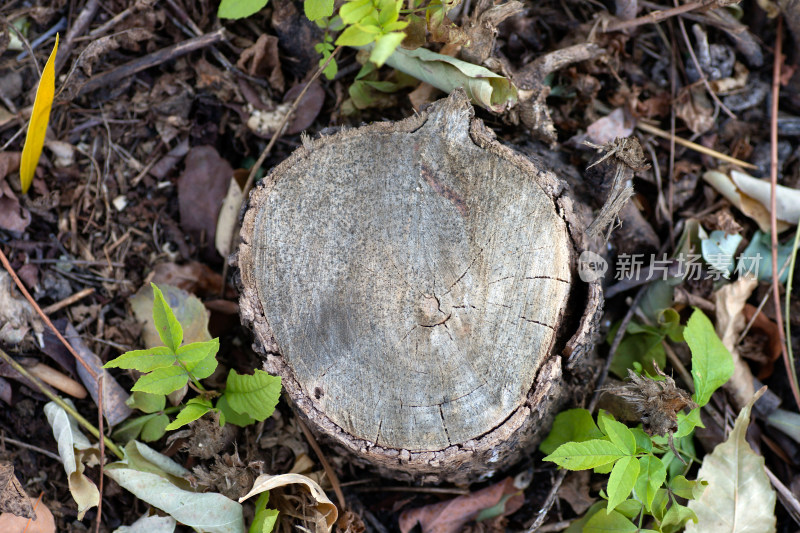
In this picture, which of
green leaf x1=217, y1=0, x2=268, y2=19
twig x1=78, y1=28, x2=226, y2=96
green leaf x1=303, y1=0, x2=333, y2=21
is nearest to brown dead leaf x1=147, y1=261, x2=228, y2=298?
twig x1=78, y1=28, x2=226, y2=96

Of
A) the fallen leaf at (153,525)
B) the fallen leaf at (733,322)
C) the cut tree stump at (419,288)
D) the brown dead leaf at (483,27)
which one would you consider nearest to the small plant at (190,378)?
the cut tree stump at (419,288)

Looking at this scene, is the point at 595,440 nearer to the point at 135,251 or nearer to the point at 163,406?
the point at 163,406

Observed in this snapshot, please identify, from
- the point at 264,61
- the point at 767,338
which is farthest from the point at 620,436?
the point at 264,61

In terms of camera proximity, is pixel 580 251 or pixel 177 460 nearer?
pixel 580 251

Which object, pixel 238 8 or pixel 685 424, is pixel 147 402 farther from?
pixel 685 424

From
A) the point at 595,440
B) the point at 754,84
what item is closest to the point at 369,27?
the point at 595,440
